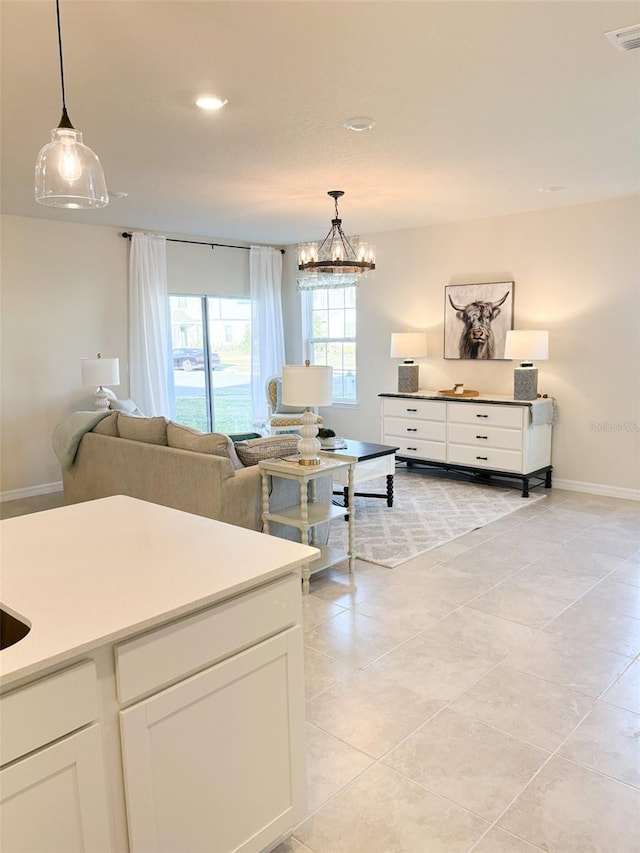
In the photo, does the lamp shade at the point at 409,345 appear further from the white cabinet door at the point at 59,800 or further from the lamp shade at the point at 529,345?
the white cabinet door at the point at 59,800

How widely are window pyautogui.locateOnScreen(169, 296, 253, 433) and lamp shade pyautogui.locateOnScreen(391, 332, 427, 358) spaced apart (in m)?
2.14

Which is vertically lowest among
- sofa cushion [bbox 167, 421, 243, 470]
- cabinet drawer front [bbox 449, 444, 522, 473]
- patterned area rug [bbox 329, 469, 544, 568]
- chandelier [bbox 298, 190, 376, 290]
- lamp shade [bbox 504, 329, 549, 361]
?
patterned area rug [bbox 329, 469, 544, 568]

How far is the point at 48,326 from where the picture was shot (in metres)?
5.96

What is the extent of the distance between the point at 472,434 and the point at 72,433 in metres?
3.61

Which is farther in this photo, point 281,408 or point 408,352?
point 281,408

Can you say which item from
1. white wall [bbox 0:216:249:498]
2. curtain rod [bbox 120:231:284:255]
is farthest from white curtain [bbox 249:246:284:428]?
white wall [bbox 0:216:249:498]

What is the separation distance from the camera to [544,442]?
5.86m

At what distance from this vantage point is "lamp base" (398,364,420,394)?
667 centimetres

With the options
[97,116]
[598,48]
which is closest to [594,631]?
[598,48]

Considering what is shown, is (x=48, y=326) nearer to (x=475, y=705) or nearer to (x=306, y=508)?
(x=306, y=508)

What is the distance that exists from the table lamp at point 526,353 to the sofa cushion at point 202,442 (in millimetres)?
2942

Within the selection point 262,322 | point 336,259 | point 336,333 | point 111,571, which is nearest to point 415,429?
point 336,333

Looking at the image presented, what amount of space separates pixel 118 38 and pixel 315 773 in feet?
9.13

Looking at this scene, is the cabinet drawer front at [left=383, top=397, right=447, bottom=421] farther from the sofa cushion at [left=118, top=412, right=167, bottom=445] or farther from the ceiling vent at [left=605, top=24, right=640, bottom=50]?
the ceiling vent at [left=605, top=24, right=640, bottom=50]
